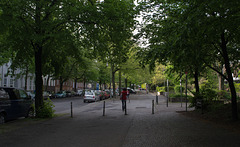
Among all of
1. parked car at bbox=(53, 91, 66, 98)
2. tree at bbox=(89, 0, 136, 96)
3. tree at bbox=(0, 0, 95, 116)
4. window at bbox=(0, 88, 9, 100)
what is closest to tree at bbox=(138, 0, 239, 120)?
tree at bbox=(89, 0, 136, 96)

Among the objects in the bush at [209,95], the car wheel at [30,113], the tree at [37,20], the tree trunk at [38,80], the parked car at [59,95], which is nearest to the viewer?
the tree at [37,20]

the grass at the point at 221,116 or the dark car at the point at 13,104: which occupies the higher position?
the dark car at the point at 13,104

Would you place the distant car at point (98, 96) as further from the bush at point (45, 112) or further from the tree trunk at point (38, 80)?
the tree trunk at point (38, 80)

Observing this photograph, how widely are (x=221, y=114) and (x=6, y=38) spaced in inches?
453

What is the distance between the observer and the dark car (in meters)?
10.6

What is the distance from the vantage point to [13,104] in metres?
11.3

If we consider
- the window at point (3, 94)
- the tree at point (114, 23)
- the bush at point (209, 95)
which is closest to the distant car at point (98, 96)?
the bush at point (209, 95)

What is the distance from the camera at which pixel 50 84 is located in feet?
220

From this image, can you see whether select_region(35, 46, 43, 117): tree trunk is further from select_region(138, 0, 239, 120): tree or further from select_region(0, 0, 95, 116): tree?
select_region(138, 0, 239, 120): tree

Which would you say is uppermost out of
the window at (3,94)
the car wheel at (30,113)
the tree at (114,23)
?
the tree at (114,23)

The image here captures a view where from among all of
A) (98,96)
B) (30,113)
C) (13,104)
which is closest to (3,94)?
(13,104)

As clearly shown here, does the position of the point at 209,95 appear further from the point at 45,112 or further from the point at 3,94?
the point at 3,94

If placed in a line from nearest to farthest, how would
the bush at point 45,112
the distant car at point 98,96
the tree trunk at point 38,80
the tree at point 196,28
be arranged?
the tree at point 196,28 → the bush at point 45,112 → the tree trunk at point 38,80 → the distant car at point 98,96

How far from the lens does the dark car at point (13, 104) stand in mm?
10586
